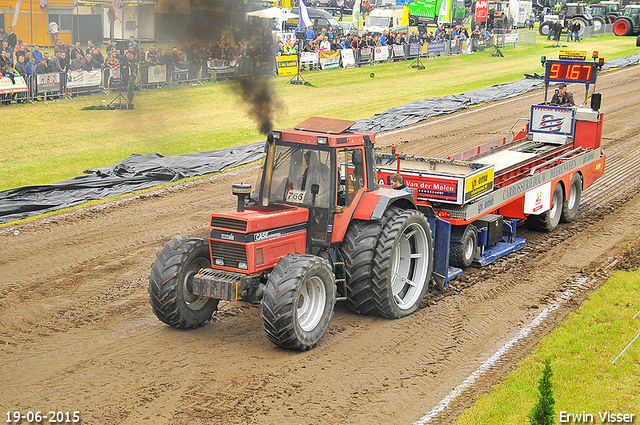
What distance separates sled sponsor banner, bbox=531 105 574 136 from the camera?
15.8m

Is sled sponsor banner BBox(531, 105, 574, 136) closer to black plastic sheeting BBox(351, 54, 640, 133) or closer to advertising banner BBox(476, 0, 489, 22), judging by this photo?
black plastic sheeting BBox(351, 54, 640, 133)

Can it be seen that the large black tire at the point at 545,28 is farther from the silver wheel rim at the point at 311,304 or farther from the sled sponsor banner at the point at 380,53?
the silver wheel rim at the point at 311,304

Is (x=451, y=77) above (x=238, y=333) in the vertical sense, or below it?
above

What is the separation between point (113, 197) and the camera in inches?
610

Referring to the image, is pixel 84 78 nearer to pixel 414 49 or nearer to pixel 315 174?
pixel 315 174

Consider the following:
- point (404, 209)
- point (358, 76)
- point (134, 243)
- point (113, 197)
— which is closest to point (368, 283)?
point (404, 209)

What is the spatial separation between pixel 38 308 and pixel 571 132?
1180cm

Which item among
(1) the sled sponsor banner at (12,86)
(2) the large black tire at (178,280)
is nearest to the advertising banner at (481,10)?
(1) the sled sponsor banner at (12,86)

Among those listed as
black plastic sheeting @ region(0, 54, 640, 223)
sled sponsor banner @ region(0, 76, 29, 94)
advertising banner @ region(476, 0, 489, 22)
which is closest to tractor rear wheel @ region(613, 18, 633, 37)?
advertising banner @ region(476, 0, 489, 22)

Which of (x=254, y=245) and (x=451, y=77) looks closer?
(x=254, y=245)

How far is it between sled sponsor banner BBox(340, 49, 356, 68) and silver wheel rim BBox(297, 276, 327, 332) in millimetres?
28716

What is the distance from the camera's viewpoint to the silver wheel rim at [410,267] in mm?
9625

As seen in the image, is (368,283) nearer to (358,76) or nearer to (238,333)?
(238,333)

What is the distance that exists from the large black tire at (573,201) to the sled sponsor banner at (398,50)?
2571 cm
